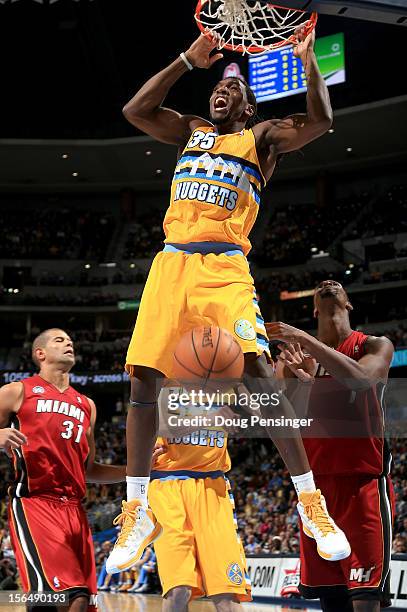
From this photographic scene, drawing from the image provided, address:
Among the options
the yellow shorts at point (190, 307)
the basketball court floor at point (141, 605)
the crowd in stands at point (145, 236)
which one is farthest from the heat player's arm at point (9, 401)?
the crowd in stands at point (145, 236)

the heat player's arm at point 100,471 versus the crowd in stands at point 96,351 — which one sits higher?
the crowd in stands at point 96,351

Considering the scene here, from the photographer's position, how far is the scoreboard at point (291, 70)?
2316 centimetres

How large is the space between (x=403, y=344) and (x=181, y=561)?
17.5 m

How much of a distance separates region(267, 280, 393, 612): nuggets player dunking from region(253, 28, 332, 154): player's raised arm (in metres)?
0.91

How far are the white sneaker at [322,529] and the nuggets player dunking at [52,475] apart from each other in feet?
5.36

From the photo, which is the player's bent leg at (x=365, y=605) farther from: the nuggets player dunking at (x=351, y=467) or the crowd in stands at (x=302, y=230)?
the crowd in stands at (x=302, y=230)

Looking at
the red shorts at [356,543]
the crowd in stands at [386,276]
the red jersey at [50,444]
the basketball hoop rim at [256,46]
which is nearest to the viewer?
the basketball hoop rim at [256,46]

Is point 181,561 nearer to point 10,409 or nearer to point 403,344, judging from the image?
point 10,409

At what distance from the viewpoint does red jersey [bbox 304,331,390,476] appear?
4.77 meters

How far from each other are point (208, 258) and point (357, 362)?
105 centimetres

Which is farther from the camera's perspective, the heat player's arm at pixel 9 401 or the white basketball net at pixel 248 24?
the heat player's arm at pixel 9 401

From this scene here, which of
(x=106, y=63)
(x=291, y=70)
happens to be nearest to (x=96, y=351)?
(x=106, y=63)

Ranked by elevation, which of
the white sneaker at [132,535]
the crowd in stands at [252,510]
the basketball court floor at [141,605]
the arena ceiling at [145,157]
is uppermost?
→ the arena ceiling at [145,157]

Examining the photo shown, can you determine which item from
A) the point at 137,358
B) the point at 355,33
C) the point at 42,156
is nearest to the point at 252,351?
the point at 137,358
